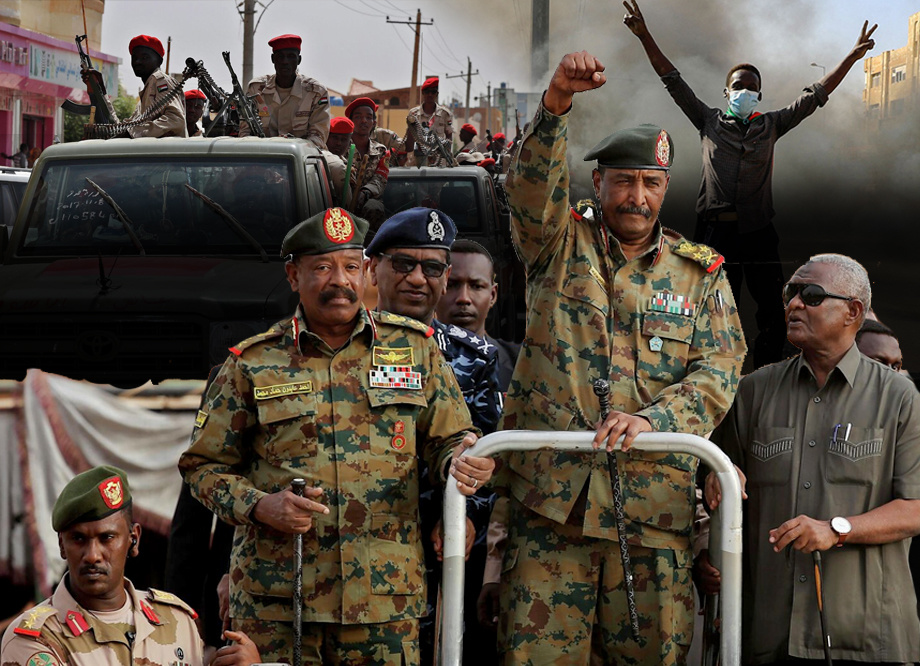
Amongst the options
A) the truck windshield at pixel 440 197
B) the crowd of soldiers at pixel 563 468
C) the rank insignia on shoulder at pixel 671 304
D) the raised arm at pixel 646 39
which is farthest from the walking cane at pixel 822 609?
the truck windshield at pixel 440 197

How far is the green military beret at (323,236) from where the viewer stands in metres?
3.26

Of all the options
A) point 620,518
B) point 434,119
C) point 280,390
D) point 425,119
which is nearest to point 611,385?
point 620,518

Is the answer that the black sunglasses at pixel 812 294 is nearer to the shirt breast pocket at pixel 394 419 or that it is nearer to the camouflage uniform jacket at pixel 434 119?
the shirt breast pocket at pixel 394 419

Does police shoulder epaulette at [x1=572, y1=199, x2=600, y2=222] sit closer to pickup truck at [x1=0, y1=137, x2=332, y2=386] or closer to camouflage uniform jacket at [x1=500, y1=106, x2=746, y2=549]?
camouflage uniform jacket at [x1=500, y1=106, x2=746, y2=549]

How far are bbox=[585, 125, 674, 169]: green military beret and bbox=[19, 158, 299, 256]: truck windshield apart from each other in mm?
3398

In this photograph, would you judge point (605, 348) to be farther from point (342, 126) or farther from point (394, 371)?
point (342, 126)

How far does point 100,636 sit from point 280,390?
0.75 metres

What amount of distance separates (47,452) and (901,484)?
3.06 meters

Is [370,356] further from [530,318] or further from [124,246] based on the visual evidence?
[124,246]

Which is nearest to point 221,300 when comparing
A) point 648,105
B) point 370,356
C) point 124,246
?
point 124,246

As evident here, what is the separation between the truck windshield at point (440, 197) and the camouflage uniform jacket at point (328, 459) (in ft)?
18.7

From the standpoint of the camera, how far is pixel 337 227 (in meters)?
3.29

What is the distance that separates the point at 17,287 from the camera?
589 centimetres

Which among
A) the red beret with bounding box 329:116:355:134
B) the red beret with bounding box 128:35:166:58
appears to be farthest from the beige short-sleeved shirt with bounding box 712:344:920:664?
the red beret with bounding box 329:116:355:134
